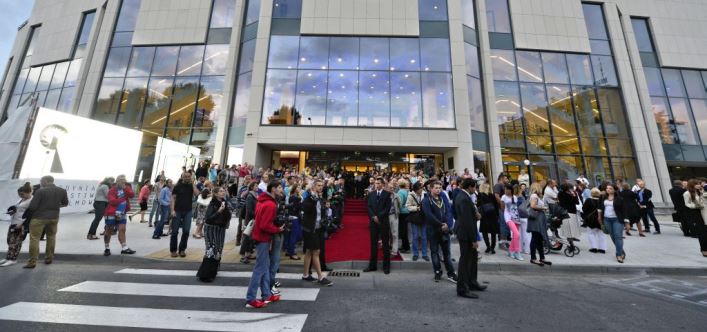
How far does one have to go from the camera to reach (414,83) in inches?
762

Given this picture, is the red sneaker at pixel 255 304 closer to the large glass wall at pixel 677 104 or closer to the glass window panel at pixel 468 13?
the glass window panel at pixel 468 13

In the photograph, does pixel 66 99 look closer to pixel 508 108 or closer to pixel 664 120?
pixel 508 108

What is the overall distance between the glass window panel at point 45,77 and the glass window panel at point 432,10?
3316cm

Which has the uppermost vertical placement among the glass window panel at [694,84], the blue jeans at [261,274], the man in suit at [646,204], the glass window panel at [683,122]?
the glass window panel at [694,84]

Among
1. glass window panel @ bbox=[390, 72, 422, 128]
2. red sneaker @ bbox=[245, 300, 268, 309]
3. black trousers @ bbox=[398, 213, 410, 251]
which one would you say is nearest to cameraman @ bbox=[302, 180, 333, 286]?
red sneaker @ bbox=[245, 300, 268, 309]

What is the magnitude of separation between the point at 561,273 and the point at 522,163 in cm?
1489

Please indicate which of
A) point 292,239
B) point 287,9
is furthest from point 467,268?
point 287,9

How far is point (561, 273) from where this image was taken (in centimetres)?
670

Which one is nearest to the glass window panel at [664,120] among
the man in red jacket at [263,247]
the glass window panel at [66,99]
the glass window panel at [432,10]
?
the glass window panel at [432,10]

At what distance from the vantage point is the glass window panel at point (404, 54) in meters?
19.7

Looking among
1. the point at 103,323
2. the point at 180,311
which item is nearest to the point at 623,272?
the point at 180,311

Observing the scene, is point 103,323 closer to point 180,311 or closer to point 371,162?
point 180,311

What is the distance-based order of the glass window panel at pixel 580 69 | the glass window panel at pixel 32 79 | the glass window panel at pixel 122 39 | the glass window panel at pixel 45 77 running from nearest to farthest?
the glass window panel at pixel 580 69 → the glass window panel at pixel 122 39 → the glass window panel at pixel 45 77 → the glass window panel at pixel 32 79

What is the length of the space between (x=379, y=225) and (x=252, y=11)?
22.0 metres
